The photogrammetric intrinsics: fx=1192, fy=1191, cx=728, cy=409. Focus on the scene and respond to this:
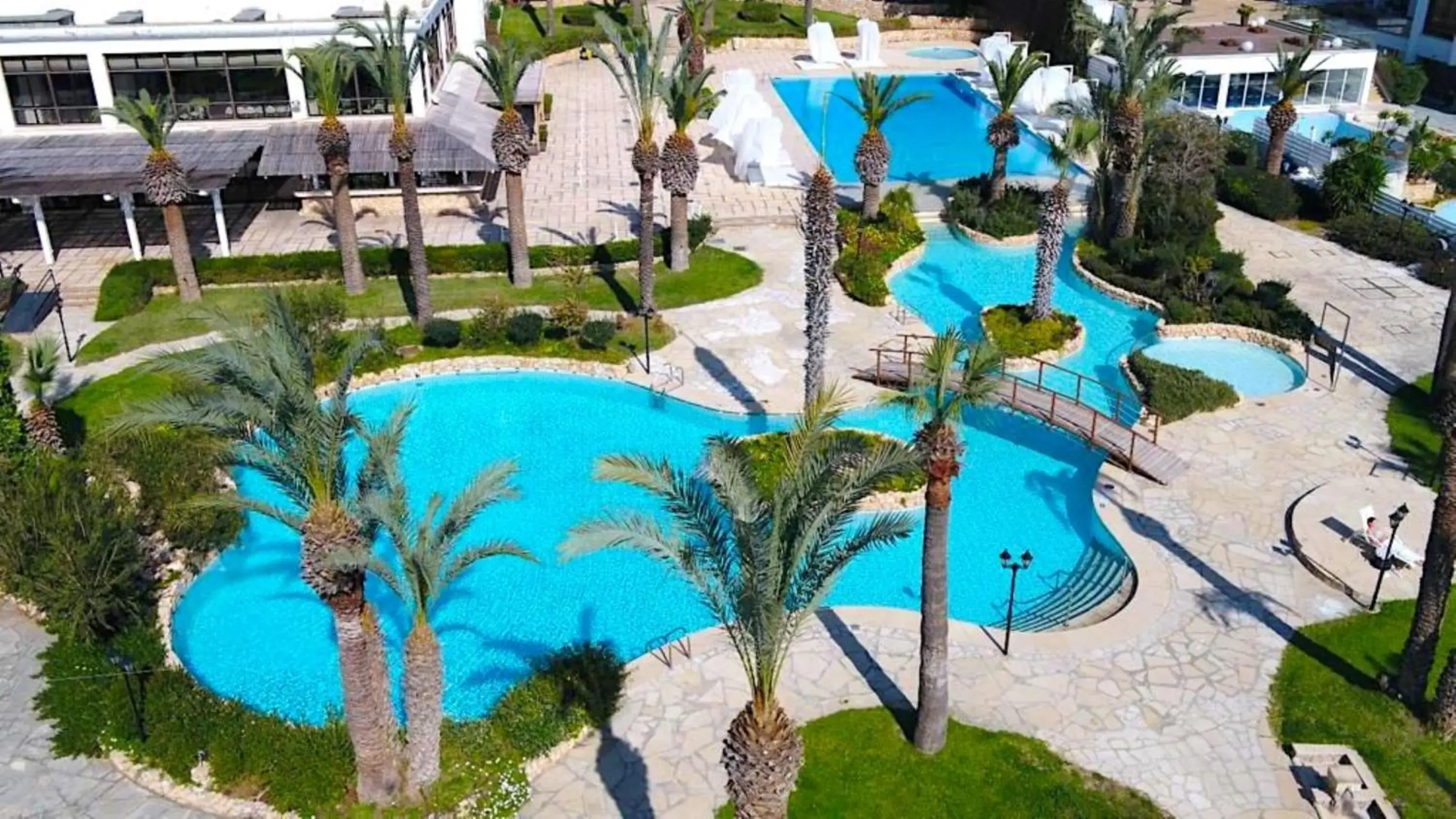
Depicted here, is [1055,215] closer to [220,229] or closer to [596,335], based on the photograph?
[596,335]

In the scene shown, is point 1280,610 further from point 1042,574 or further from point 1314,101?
point 1314,101

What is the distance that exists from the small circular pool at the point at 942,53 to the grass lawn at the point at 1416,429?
4150 cm

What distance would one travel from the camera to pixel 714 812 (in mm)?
17719

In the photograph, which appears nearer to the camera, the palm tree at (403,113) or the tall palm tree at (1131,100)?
the palm tree at (403,113)

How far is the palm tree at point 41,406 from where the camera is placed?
25172 millimetres

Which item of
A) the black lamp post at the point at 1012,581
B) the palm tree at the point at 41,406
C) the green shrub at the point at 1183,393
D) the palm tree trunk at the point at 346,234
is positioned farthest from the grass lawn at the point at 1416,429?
the palm tree at the point at 41,406

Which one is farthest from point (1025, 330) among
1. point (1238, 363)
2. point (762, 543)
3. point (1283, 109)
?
point (762, 543)

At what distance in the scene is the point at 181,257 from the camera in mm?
34062

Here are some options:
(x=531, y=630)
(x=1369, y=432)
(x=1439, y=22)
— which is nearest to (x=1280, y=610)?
(x=1369, y=432)

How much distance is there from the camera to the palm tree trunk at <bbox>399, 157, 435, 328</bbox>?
3244 cm

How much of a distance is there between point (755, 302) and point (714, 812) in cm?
1983

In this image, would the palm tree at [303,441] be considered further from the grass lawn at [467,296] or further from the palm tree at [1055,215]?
the palm tree at [1055,215]

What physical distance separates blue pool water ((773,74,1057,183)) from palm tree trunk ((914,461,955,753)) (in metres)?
28.2

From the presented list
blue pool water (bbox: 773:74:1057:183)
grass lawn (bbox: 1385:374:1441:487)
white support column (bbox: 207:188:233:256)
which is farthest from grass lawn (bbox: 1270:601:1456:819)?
white support column (bbox: 207:188:233:256)
